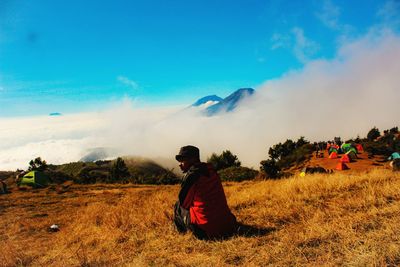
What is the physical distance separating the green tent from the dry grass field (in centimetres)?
1990

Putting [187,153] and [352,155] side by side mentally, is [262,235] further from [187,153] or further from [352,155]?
[352,155]

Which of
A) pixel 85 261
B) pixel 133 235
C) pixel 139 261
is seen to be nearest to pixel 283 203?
pixel 133 235

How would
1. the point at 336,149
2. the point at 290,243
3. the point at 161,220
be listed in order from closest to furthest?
the point at 290,243, the point at 161,220, the point at 336,149

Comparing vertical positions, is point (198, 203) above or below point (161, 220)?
above

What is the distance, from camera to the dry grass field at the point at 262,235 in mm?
4469

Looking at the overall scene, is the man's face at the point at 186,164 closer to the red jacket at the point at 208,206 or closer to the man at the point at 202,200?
the man at the point at 202,200

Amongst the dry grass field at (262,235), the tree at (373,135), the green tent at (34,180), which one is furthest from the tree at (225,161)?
the dry grass field at (262,235)

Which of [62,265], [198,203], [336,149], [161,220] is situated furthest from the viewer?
[336,149]

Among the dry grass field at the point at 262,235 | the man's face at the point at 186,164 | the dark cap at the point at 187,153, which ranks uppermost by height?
the dark cap at the point at 187,153

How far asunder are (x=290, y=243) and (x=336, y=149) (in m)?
42.2

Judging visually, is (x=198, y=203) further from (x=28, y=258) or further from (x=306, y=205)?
(x=28, y=258)

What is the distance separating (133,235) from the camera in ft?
22.1

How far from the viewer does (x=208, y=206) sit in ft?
18.8

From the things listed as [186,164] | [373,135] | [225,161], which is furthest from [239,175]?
[373,135]
